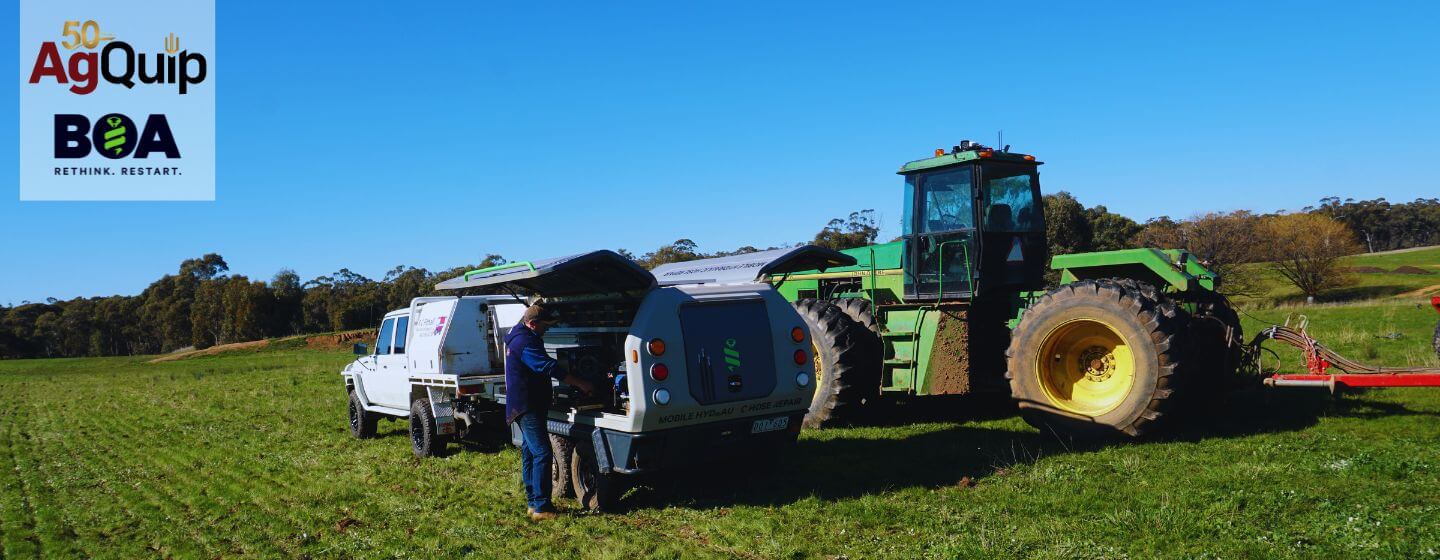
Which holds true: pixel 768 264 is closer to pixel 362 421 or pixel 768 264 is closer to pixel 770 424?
pixel 770 424

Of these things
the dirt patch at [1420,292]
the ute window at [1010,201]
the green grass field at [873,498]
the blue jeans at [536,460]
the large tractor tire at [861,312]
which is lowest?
the green grass field at [873,498]

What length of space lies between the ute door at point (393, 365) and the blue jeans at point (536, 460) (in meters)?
4.67

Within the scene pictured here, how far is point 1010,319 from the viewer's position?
1087 cm

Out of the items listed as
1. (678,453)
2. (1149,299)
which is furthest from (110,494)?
(1149,299)

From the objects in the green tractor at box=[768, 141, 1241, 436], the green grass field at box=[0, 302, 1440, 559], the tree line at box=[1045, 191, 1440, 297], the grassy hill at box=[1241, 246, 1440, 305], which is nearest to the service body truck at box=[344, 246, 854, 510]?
the green grass field at box=[0, 302, 1440, 559]

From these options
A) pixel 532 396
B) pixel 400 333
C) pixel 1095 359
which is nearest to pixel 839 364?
pixel 1095 359

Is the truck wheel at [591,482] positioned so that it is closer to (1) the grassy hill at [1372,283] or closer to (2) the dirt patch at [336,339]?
(1) the grassy hill at [1372,283]

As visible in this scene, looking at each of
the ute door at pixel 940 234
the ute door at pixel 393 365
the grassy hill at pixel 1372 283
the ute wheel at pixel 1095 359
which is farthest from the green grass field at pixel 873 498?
the grassy hill at pixel 1372 283

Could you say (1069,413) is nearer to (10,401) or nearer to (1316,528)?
(1316,528)

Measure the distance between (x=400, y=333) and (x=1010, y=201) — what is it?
28.0ft

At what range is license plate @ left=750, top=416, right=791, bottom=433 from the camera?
7809 mm

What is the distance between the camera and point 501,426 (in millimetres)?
10914

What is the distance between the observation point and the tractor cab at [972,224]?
35.1 feet

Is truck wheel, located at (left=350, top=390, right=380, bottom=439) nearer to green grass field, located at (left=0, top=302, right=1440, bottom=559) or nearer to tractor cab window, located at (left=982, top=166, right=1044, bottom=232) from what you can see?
green grass field, located at (left=0, top=302, right=1440, bottom=559)
